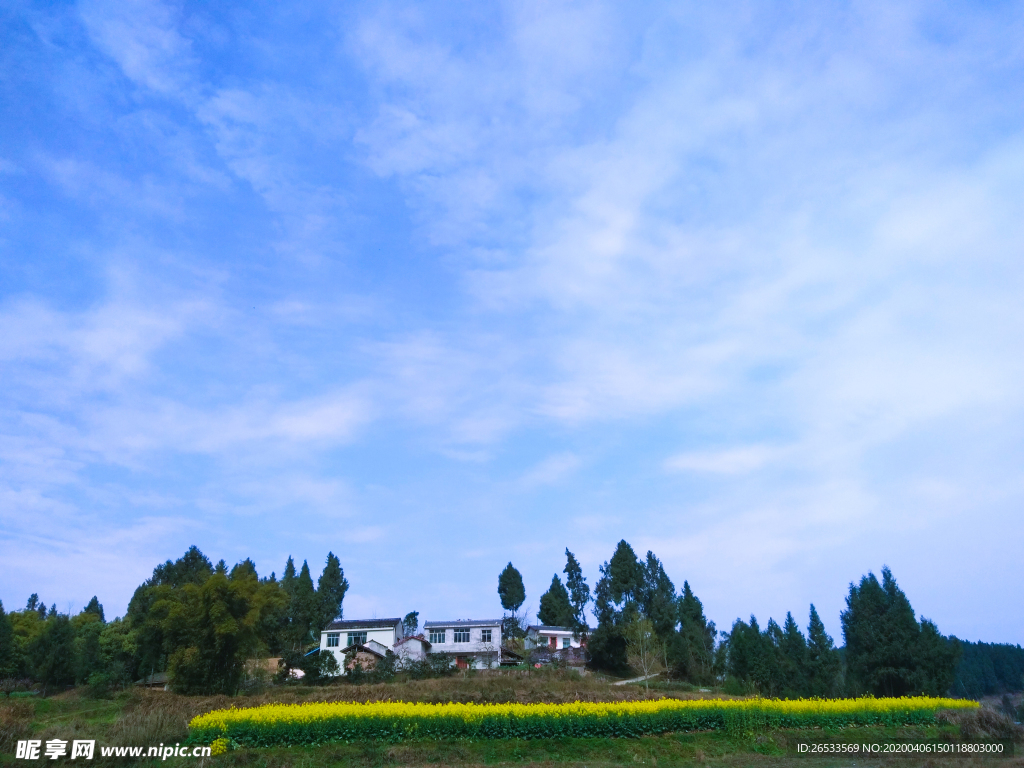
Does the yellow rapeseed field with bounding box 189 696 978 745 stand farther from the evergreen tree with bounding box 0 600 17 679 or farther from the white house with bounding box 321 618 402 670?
the evergreen tree with bounding box 0 600 17 679

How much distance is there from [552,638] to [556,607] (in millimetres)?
11185

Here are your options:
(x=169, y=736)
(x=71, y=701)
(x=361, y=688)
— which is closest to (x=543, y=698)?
(x=361, y=688)

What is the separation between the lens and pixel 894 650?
37.1m

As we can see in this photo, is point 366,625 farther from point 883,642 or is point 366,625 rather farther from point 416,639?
point 883,642

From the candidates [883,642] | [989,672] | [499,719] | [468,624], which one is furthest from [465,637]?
[989,672]

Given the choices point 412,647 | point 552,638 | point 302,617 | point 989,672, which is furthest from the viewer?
point 989,672

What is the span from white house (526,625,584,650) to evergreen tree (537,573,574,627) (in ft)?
27.0

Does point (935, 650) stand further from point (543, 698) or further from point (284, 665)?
point (284, 665)

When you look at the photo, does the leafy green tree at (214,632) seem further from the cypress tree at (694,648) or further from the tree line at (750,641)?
the cypress tree at (694,648)

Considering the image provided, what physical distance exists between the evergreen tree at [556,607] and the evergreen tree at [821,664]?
77.8ft

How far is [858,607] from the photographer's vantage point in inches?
1654

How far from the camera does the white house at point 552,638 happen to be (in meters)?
53.9

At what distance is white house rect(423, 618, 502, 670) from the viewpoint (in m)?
50.6

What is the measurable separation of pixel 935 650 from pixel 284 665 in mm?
39364
